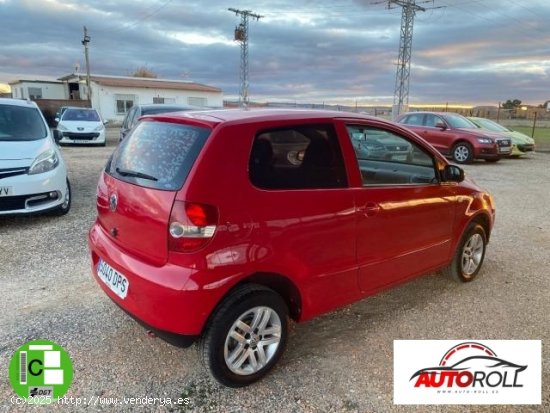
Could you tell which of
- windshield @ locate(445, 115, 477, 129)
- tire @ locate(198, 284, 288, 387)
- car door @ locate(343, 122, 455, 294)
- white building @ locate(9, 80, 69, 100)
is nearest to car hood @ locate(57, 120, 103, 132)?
windshield @ locate(445, 115, 477, 129)

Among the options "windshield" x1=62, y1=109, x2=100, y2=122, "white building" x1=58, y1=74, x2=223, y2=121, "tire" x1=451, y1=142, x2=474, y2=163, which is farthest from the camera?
"white building" x1=58, y1=74, x2=223, y2=121

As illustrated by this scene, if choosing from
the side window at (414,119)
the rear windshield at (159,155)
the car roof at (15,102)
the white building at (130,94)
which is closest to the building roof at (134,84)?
the white building at (130,94)

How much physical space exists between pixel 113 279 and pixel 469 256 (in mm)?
3358

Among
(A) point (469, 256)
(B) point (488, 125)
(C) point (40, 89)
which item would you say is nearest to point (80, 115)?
(B) point (488, 125)

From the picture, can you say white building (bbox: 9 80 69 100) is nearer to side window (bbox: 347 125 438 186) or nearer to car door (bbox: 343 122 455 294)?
side window (bbox: 347 125 438 186)

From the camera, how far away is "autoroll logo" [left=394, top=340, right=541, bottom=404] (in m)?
2.70

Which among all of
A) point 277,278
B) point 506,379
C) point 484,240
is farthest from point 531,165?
point 277,278

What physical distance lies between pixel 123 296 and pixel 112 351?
59 cm

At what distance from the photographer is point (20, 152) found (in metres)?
5.67

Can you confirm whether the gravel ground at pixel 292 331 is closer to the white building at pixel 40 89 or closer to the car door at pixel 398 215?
the car door at pixel 398 215

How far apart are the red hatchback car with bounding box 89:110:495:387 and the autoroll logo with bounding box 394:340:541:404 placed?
579mm

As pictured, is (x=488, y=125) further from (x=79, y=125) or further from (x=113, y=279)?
(x=113, y=279)

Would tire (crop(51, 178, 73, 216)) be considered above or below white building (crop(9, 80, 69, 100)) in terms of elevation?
below

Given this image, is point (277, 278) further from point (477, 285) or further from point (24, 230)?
point (24, 230)
